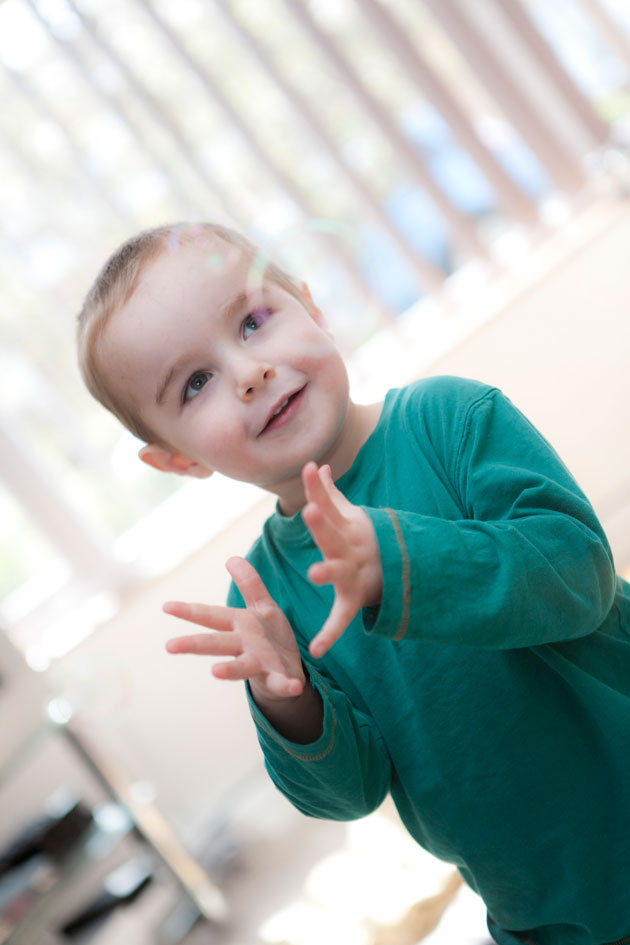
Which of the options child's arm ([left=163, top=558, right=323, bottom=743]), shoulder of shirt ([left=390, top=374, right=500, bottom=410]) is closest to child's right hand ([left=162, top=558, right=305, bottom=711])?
child's arm ([left=163, top=558, right=323, bottom=743])

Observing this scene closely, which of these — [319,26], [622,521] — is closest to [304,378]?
[622,521]

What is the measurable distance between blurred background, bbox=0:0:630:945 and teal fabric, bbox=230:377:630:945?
1.17 meters

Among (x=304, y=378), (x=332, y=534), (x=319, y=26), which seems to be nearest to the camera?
(x=332, y=534)

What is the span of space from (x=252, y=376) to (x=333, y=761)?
308 millimetres

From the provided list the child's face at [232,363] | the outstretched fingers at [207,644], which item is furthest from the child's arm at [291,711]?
the child's face at [232,363]

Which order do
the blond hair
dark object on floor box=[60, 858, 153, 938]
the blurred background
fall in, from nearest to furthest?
1. the blond hair
2. dark object on floor box=[60, 858, 153, 938]
3. the blurred background

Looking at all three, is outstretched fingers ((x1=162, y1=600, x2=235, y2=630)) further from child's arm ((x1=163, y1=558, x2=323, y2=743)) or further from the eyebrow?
the eyebrow

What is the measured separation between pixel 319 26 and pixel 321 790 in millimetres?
2033

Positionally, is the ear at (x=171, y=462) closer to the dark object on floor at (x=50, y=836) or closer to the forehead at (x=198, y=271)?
the forehead at (x=198, y=271)

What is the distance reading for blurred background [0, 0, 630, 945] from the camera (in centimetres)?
199

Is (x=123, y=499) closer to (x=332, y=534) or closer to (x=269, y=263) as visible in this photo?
(x=269, y=263)

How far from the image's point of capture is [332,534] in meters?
0.50

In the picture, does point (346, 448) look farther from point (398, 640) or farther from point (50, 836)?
point (50, 836)

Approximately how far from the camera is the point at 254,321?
2.22 ft
